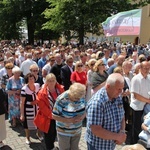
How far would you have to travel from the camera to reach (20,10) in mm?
33156

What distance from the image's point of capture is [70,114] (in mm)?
4109

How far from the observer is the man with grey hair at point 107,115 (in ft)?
10.2

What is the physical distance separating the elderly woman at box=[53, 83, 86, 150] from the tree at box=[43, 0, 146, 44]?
61.6 ft

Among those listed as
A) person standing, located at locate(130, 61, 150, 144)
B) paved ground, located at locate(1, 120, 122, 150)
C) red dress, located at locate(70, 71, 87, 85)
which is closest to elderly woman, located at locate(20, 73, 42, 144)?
paved ground, located at locate(1, 120, 122, 150)

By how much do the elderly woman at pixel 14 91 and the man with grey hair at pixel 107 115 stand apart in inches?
148

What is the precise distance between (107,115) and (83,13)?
68.8 feet

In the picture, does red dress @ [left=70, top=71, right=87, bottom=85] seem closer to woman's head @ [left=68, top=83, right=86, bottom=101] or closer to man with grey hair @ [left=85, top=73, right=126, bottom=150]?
woman's head @ [left=68, top=83, right=86, bottom=101]

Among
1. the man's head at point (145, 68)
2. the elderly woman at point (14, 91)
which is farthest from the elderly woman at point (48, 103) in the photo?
the elderly woman at point (14, 91)

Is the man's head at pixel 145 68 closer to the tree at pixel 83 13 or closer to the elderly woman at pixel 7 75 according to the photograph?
the elderly woman at pixel 7 75

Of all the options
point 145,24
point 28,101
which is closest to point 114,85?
point 28,101

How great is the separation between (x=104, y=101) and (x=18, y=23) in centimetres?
3594

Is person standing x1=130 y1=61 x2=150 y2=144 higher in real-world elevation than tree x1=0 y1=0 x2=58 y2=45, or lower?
lower

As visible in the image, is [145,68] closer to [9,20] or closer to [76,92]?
[76,92]

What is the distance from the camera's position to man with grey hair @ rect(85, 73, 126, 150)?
10.2 ft
